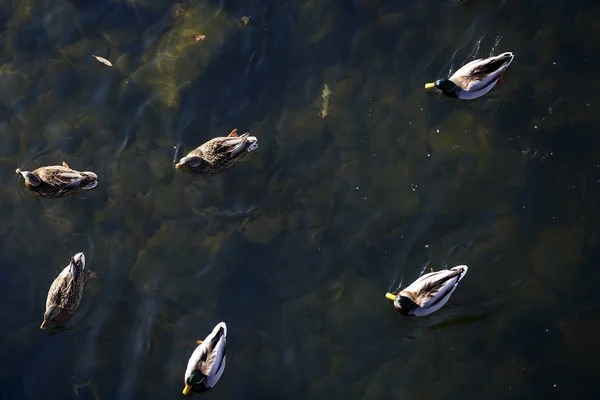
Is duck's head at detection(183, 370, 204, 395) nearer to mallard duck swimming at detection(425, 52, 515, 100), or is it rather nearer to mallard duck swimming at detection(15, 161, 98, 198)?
mallard duck swimming at detection(15, 161, 98, 198)

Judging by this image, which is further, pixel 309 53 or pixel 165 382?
pixel 309 53

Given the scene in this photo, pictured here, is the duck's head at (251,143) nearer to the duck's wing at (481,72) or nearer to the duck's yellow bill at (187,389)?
the duck's wing at (481,72)

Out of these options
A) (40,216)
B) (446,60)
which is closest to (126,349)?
(40,216)

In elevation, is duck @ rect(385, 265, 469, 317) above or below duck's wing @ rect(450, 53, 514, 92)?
below

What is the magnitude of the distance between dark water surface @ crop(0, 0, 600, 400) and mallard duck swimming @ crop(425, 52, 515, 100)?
0.20 metres

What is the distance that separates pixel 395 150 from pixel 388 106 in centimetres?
60

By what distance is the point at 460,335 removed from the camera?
24.0 ft

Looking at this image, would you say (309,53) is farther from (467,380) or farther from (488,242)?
(467,380)

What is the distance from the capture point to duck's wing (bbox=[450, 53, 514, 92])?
7.56 meters

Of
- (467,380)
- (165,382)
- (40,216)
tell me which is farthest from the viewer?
Result: (40,216)

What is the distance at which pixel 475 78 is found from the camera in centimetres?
764

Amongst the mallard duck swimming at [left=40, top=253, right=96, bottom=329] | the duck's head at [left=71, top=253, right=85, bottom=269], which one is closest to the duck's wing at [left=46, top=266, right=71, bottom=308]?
the mallard duck swimming at [left=40, top=253, right=96, bottom=329]

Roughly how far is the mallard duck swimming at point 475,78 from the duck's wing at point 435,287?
2.26 meters

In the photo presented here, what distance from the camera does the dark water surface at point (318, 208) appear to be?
24.2 ft
